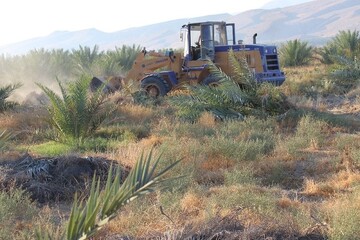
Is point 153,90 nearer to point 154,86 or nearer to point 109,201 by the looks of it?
point 154,86

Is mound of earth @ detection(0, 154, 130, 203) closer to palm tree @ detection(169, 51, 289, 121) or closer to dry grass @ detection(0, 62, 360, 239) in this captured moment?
dry grass @ detection(0, 62, 360, 239)

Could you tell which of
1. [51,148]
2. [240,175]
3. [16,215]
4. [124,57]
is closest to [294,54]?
[124,57]

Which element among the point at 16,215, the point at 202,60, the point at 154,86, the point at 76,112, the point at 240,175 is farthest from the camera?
the point at 154,86

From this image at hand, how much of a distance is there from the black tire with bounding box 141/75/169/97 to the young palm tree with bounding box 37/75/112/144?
5905 mm

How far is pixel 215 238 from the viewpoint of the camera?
17.5 ft

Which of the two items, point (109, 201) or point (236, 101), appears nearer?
point (109, 201)

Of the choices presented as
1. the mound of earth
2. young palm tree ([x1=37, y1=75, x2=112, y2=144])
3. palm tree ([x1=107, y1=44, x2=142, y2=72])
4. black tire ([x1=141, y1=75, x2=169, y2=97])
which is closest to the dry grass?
the mound of earth

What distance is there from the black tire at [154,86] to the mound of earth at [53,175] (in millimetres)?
9209

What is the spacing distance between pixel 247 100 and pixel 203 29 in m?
5.50

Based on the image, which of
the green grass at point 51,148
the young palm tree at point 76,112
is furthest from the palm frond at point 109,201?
the young palm tree at point 76,112

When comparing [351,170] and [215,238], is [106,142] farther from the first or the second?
[215,238]

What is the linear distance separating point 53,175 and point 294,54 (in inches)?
903

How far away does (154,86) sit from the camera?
18406mm

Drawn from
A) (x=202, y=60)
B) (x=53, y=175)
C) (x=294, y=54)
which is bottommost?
(x=53, y=175)
